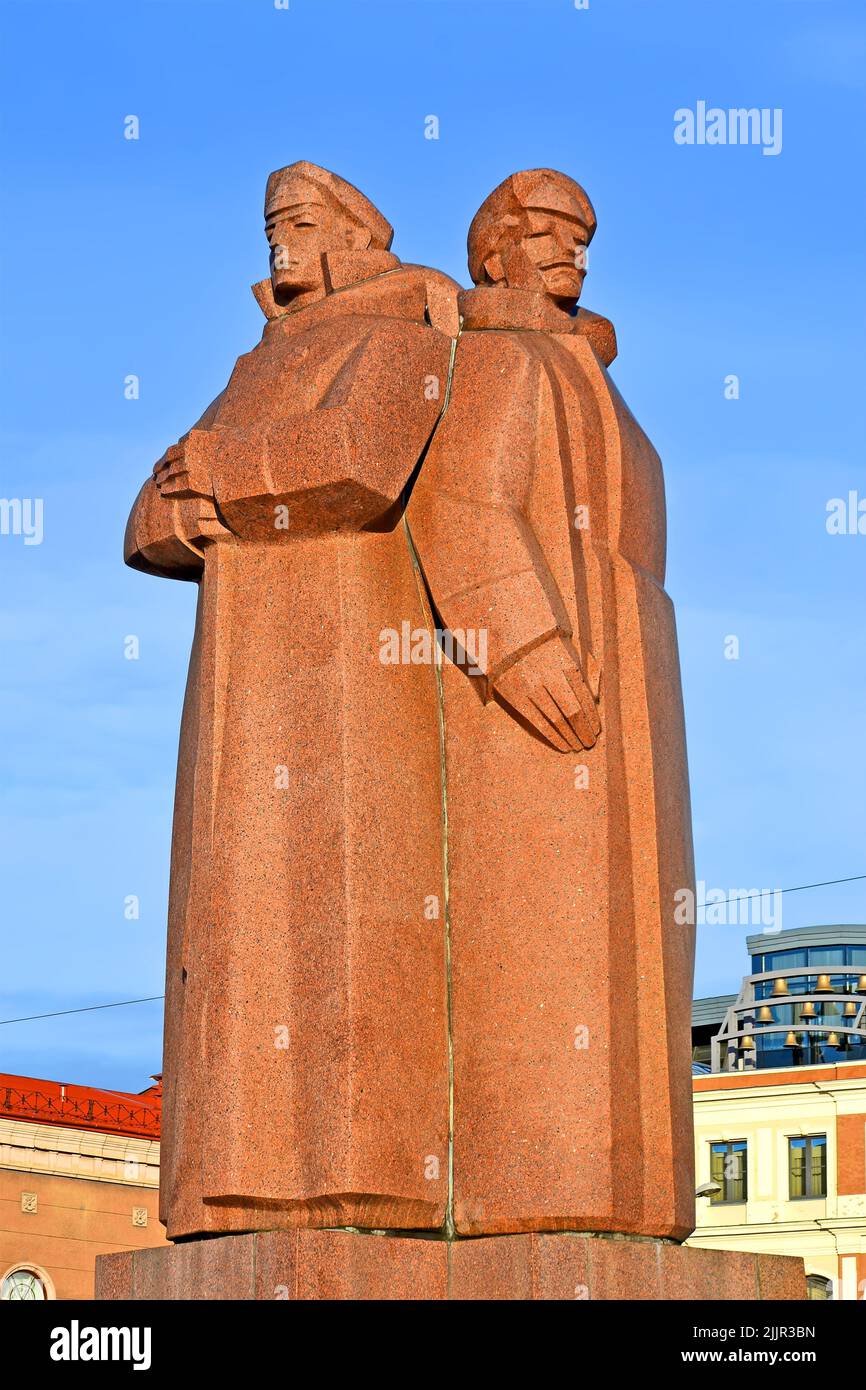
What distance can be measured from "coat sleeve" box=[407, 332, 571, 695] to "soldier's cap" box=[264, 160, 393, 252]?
795 millimetres

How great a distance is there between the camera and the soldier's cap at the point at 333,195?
993 cm

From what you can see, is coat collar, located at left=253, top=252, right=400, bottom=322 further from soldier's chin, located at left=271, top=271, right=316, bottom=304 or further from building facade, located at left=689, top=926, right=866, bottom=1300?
building facade, located at left=689, top=926, right=866, bottom=1300

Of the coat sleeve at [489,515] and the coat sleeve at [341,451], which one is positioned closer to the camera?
the coat sleeve at [341,451]

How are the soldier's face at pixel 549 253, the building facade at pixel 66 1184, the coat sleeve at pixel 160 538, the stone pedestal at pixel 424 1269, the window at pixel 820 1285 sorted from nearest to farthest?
1. the stone pedestal at pixel 424 1269
2. the coat sleeve at pixel 160 538
3. the soldier's face at pixel 549 253
4. the building facade at pixel 66 1184
5. the window at pixel 820 1285

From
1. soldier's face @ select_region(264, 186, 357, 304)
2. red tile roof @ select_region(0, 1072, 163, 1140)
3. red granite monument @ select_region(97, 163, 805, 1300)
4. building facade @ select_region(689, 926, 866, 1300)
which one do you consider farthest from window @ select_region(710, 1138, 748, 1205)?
soldier's face @ select_region(264, 186, 357, 304)

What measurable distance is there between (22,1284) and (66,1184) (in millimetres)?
1905

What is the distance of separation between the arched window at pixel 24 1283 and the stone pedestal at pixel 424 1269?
34.3 meters

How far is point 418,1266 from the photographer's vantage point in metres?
8.40

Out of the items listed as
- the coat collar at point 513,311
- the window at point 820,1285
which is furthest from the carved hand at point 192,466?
the window at point 820,1285

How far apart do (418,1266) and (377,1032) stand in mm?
878

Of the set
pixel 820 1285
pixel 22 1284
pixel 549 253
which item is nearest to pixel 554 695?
pixel 549 253

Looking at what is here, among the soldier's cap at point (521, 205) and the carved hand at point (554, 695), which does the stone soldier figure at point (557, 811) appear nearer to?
the carved hand at point (554, 695)

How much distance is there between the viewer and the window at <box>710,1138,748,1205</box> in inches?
1949

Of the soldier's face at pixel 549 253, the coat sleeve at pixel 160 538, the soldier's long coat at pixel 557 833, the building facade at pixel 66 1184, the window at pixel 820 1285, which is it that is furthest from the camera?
the window at pixel 820 1285
